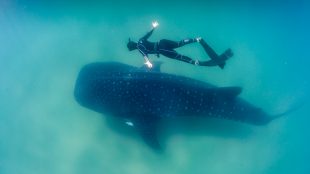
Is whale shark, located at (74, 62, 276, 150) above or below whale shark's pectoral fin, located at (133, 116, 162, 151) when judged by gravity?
above

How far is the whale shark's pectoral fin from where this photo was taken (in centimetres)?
941

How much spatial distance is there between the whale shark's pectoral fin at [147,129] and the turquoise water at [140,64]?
57cm

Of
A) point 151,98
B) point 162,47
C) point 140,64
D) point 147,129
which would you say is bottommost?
point 147,129

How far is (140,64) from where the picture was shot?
1148 centimetres

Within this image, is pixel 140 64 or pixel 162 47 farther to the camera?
pixel 140 64

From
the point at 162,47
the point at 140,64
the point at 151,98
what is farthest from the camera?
the point at 140,64

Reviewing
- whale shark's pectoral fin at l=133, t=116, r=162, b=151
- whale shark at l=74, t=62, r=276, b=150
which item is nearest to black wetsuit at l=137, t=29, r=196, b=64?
whale shark at l=74, t=62, r=276, b=150

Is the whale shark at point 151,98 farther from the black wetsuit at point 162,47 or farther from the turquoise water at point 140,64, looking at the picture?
the turquoise water at point 140,64

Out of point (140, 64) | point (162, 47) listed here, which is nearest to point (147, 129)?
point (162, 47)

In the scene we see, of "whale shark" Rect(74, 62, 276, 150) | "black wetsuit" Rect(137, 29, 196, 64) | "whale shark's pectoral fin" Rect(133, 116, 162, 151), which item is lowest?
"whale shark's pectoral fin" Rect(133, 116, 162, 151)

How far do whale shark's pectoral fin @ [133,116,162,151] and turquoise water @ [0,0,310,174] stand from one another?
57 cm

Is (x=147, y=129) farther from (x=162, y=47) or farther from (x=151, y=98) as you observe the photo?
(x=162, y=47)

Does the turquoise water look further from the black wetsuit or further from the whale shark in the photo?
the black wetsuit

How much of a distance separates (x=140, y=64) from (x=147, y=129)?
9.76 feet
